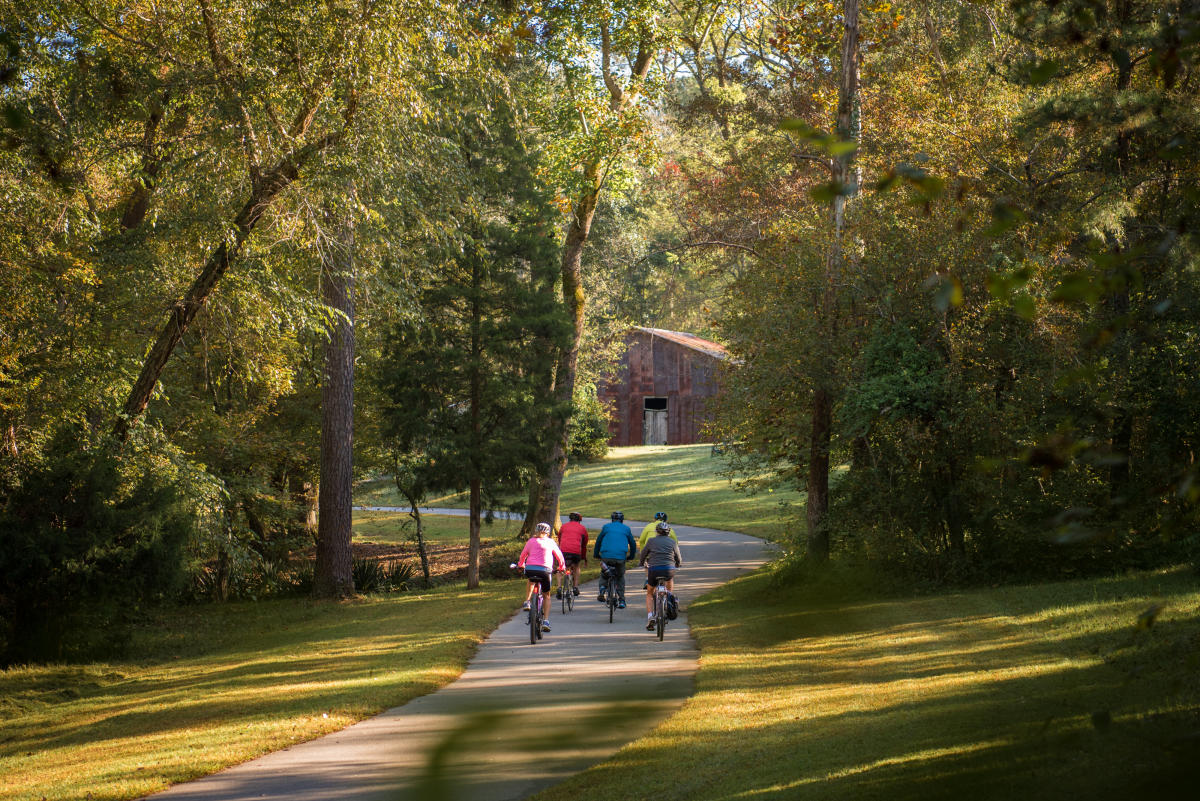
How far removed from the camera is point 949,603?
15938 millimetres

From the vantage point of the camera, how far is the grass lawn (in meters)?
35.1

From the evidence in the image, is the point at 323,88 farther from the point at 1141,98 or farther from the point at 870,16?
the point at 870,16

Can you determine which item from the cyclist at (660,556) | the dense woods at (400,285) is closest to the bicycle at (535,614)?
the cyclist at (660,556)

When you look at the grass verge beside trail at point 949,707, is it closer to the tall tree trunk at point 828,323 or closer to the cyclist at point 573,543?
the tall tree trunk at point 828,323

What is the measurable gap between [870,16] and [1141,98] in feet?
52.1

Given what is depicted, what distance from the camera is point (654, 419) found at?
6022 centimetres

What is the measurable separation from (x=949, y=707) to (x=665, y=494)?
110 ft

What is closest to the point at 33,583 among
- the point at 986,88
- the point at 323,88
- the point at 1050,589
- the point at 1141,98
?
the point at 323,88

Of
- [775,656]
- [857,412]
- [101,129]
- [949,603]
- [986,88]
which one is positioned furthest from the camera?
[986,88]

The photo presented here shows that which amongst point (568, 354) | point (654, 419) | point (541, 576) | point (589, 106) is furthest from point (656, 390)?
point (541, 576)

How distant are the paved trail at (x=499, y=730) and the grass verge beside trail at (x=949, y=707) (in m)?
0.51

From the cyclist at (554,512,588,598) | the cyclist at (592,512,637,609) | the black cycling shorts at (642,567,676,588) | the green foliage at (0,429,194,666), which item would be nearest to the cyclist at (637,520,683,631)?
the black cycling shorts at (642,567,676,588)

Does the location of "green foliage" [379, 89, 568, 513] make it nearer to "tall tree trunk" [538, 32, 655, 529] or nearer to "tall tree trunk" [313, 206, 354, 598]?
"tall tree trunk" [538, 32, 655, 529]

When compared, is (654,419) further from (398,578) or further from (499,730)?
(499,730)
